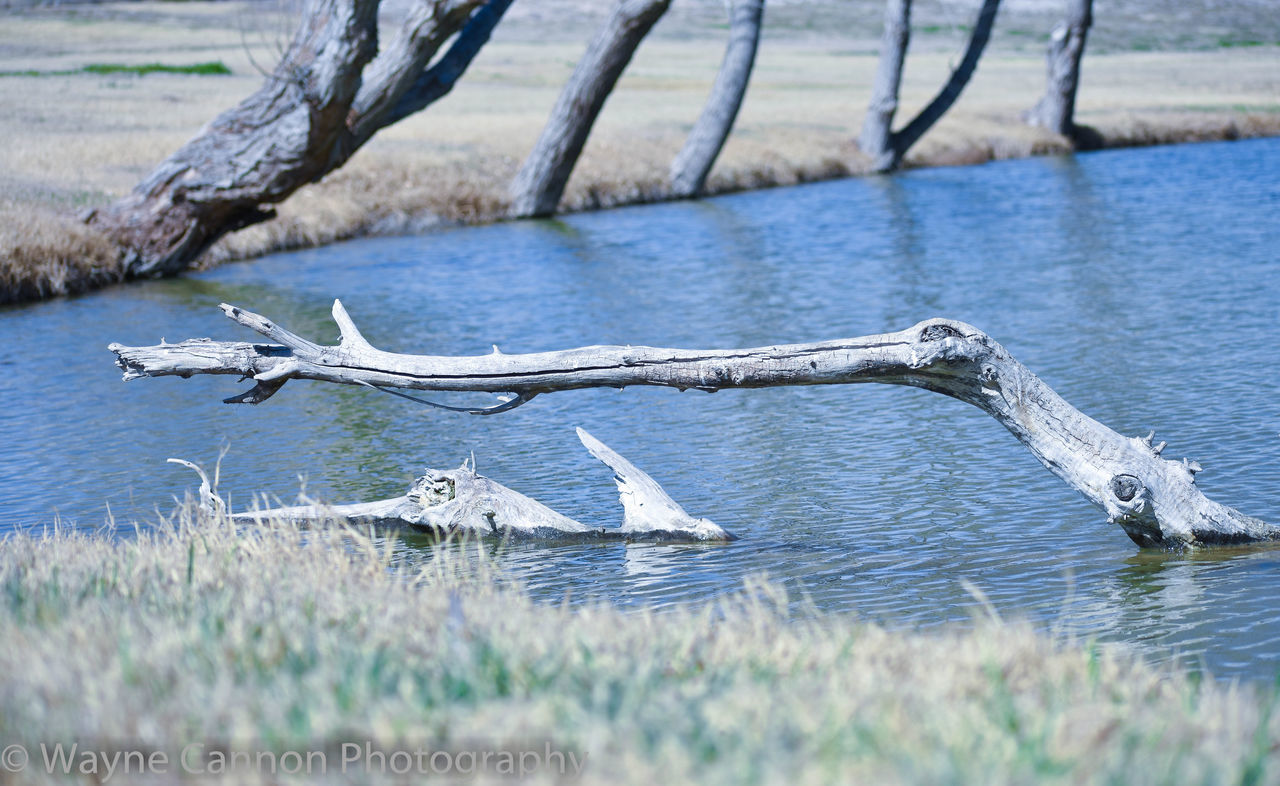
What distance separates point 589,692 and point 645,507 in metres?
3.66

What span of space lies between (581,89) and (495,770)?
19.4 m

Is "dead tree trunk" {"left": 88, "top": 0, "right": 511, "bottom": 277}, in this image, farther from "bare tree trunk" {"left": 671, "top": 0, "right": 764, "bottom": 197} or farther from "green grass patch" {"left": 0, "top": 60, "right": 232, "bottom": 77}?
"green grass patch" {"left": 0, "top": 60, "right": 232, "bottom": 77}

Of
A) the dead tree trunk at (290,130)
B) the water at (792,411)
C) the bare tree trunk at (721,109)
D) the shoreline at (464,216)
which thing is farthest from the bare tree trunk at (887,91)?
the dead tree trunk at (290,130)

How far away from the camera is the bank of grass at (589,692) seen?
2689mm

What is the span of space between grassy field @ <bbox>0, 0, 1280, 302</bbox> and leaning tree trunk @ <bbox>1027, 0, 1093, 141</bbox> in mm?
769

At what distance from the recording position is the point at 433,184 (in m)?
21.8

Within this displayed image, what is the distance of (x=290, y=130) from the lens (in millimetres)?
14977

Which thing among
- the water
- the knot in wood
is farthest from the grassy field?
the knot in wood

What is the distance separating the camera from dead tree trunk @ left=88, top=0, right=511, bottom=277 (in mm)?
14461

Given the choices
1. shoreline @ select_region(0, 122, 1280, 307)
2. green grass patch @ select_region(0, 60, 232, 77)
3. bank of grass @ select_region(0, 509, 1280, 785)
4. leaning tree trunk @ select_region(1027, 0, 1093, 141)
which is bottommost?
shoreline @ select_region(0, 122, 1280, 307)

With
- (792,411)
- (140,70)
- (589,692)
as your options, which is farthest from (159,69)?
(589,692)

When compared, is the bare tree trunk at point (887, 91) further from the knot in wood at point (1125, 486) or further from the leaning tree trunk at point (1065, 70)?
the knot in wood at point (1125, 486)

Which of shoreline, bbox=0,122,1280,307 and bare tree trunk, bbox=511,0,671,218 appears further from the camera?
bare tree trunk, bbox=511,0,671,218

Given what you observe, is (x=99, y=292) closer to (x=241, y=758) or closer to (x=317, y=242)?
(x=317, y=242)
